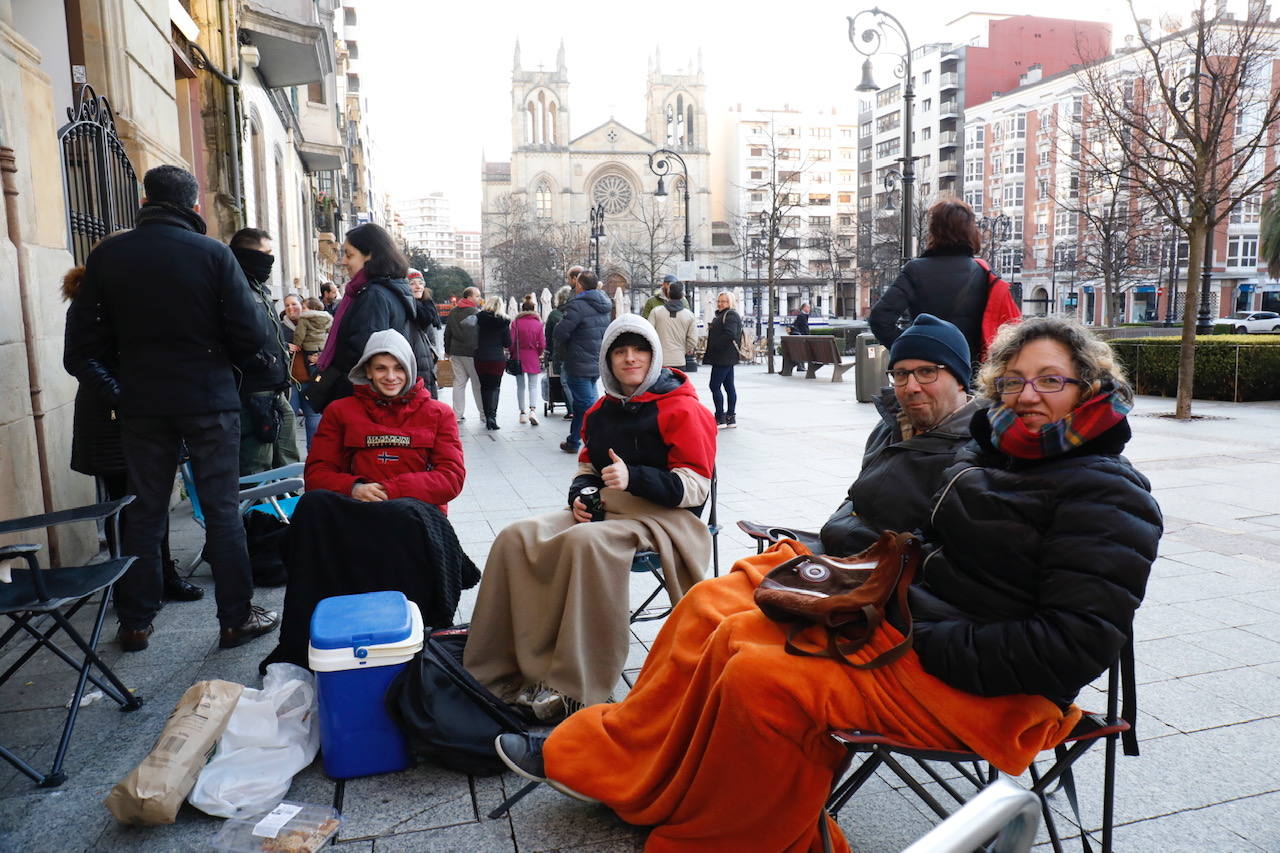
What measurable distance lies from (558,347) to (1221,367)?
409 inches

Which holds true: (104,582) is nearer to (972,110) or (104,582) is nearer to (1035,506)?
(1035,506)

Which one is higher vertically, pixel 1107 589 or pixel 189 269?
pixel 189 269

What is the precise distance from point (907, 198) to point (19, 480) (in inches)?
515

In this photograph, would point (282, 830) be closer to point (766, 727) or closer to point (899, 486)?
point (766, 727)

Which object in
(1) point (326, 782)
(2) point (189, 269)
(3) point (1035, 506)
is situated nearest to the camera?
(3) point (1035, 506)

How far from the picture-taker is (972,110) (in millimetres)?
70875

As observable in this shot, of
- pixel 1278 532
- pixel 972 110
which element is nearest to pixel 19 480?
pixel 1278 532

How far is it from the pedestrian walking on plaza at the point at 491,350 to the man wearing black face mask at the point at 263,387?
5.49 m

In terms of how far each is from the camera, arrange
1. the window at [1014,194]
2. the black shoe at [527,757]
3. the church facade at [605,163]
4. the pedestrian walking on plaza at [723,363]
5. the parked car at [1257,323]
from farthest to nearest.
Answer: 1. the church facade at [605,163]
2. the window at [1014,194]
3. the parked car at [1257,323]
4. the pedestrian walking on plaza at [723,363]
5. the black shoe at [527,757]

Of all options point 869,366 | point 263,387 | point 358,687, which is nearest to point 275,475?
point 263,387

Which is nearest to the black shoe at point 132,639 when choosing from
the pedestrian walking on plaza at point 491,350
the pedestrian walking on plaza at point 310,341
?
the pedestrian walking on plaza at point 310,341

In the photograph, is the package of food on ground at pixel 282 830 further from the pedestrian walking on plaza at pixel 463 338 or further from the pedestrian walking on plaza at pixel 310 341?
the pedestrian walking on plaza at pixel 463 338

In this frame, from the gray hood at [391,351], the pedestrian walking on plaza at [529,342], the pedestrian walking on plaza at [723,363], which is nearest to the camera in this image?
the gray hood at [391,351]

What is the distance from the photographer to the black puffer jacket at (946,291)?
18.4ft
